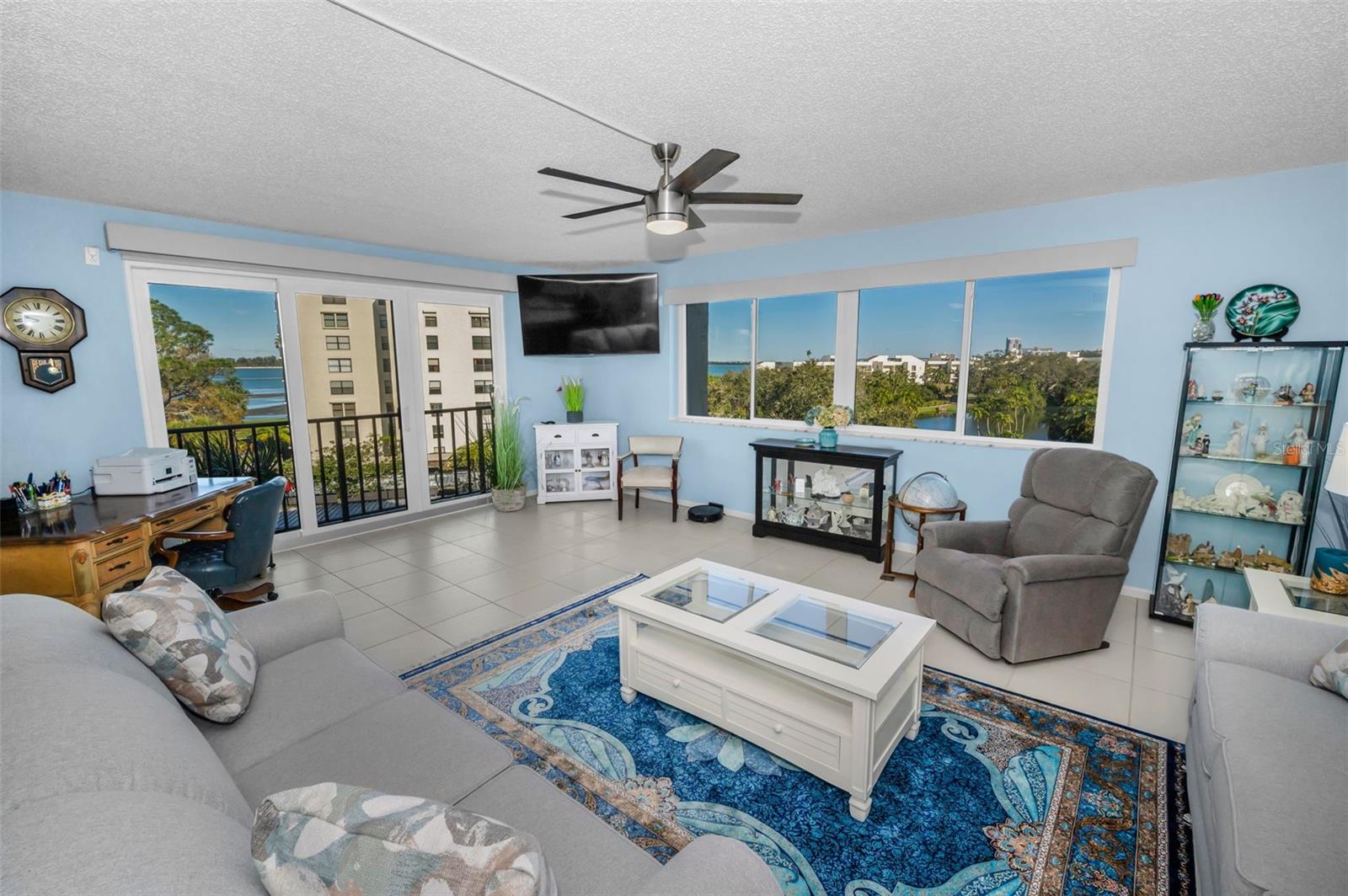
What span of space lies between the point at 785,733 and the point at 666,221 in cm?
198

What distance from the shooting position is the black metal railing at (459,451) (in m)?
5.92

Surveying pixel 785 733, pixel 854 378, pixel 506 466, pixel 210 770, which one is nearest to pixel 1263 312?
pixel 854 378

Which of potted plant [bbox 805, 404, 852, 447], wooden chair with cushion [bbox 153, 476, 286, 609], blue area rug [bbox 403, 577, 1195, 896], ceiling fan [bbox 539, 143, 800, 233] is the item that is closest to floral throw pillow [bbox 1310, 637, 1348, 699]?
blue area rug [bbox 403, 577, 1195, 896]

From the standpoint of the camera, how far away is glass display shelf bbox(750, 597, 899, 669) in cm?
204

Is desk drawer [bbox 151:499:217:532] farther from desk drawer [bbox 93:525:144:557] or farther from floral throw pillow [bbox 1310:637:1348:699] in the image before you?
floral throw pillow [bbox 1310:637:1348:699]

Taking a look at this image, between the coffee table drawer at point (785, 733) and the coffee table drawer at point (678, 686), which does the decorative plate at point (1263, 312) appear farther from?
the coffee table drawer at point (678, 686)

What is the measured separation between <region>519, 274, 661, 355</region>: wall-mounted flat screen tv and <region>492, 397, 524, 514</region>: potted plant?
0.78 metres

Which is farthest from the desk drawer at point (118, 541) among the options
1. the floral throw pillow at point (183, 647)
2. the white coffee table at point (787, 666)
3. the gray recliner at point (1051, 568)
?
the gray recliner at point (1051, 568)

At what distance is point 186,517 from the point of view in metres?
3.06

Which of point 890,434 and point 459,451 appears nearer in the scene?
point 890,434

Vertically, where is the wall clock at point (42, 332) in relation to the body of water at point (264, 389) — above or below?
above

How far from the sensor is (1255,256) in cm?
299

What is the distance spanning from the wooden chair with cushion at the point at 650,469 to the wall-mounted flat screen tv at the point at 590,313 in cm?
91

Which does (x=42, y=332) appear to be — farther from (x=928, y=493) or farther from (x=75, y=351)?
(x=928, y=493)
